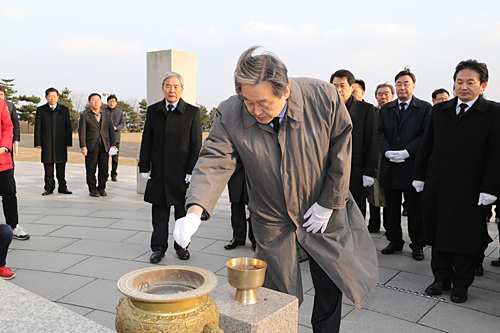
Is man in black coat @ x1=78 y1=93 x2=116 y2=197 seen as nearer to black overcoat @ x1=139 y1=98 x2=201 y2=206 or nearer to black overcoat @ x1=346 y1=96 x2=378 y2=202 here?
black overcoat @ x1=139 y1=98 x2=201 y2=206

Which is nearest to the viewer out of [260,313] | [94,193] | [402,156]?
[260,313]

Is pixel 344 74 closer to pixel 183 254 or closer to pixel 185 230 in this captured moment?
pixel 183 254

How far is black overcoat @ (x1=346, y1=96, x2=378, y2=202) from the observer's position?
496 centimetres

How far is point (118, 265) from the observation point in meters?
4.71

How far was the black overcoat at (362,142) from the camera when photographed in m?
4.96

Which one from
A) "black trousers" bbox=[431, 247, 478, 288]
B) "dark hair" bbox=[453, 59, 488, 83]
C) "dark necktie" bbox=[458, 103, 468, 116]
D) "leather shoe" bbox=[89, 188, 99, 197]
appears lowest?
"leather shoe" bbox=[89, 188, 99, 197]

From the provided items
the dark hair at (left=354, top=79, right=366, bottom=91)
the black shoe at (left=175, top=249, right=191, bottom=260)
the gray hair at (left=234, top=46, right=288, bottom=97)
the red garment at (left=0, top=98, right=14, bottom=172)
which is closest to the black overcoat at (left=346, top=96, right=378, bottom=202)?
the dark hair at (left=354, top=79, right=366, bottom=91)

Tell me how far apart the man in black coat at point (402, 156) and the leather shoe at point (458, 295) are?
1.16 metres

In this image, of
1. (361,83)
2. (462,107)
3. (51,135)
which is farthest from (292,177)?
(51,135)

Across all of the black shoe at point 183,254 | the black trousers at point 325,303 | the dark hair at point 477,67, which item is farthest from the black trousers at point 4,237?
the dark hair at point 477,67

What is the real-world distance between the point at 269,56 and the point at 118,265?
3362 mm

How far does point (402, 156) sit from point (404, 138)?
0.27m

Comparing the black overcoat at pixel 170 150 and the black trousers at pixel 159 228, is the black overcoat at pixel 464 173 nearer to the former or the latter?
the black overcoat at pixel 170 150

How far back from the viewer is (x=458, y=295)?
379 cm
